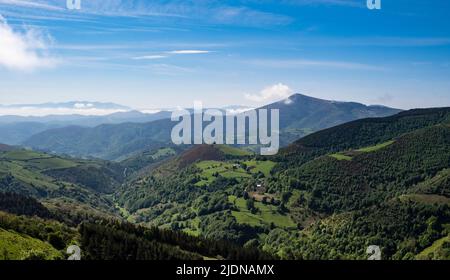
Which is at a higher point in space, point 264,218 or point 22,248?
point 22,248

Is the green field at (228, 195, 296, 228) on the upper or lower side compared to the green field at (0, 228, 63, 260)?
lower

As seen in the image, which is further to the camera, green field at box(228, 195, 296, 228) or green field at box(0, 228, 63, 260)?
green field at box(228, 195, 296, 228)

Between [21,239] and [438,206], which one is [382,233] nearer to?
[438,206]

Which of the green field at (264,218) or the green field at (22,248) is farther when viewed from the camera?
the green field at (264,218)

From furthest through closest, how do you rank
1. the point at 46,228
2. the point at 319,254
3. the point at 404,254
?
the point at 319,254, the point at 404,254, the point at 46,228

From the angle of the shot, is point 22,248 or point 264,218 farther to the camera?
point 264,218

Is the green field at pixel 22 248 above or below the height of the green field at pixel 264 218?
above
